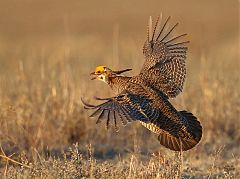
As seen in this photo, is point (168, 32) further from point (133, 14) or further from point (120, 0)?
point (120, 0)

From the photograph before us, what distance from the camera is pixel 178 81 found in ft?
26.6

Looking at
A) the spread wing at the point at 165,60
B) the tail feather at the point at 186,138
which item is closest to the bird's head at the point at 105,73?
the spread wing at the point at 165,60

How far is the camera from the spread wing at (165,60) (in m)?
Answer: 8.01

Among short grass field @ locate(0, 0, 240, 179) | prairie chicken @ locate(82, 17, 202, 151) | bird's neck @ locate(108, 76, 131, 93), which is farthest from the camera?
bird's neck @ locate(108, 76, 131, 93)

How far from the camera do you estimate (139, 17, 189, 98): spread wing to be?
8008mm

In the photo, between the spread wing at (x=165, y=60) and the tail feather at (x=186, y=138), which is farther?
the spread wing at (x=165, y=60)

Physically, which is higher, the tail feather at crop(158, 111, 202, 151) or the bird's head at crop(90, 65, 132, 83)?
the bird's head at crop(90, 65, 132, 83)

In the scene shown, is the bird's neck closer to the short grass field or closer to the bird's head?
the bird's head

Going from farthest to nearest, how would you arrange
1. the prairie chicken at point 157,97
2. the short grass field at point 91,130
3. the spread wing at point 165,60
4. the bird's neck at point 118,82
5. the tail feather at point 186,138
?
the spread wing at point 165,60 < the bird's neck at point 118,82 < the tail feather at point 186,138 < the short grass field at point 91,130 < the prairie chicken at point 157,97

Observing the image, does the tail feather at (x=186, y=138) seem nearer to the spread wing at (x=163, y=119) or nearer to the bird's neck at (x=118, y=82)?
the spread wing at (x=163, y=119)

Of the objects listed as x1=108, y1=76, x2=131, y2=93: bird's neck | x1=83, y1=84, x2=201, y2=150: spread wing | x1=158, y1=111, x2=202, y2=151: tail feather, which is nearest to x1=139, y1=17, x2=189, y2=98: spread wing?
x1=108, y1=76, x2=131, y2=93: bird's neck

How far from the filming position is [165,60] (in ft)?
26.9

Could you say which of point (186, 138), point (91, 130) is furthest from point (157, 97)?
point (91, 130)

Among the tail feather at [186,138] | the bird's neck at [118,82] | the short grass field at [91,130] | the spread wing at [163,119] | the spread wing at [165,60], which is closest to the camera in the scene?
the short grass field at [91,130]
